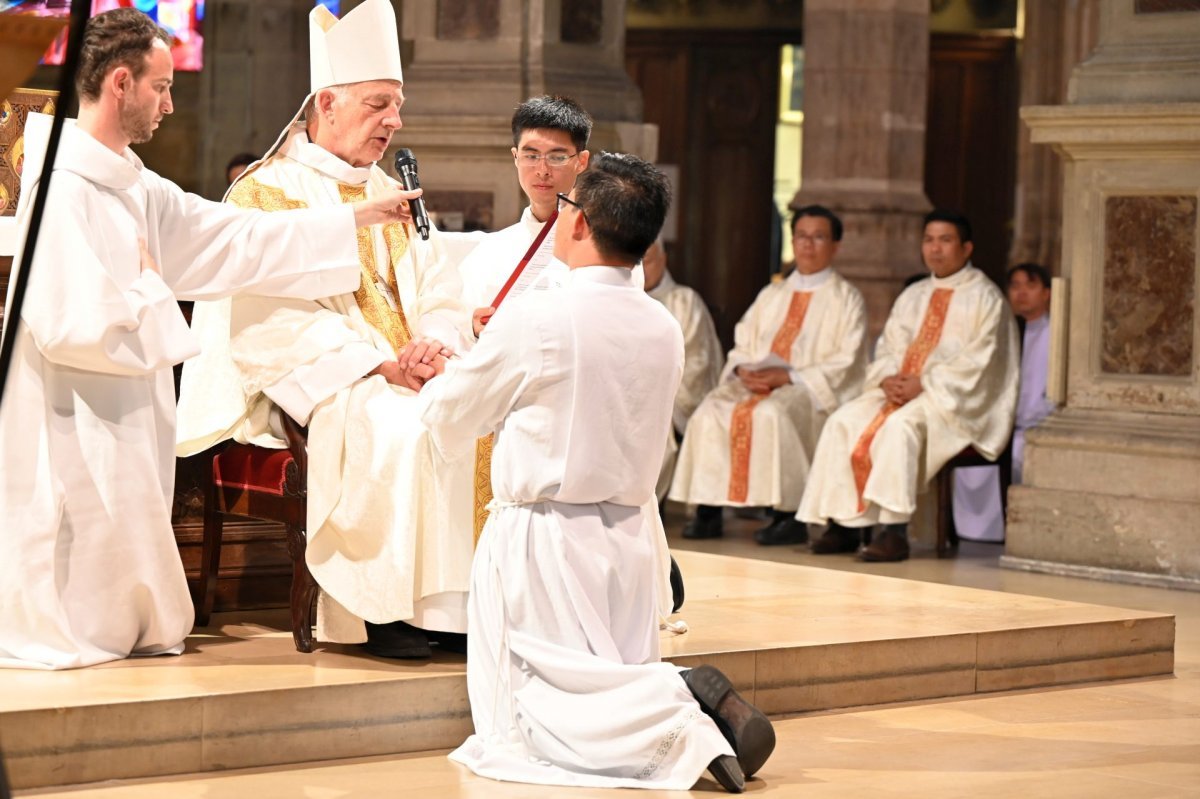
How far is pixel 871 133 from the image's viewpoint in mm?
12320

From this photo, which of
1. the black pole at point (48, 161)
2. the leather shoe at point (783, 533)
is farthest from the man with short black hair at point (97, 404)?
the leather shoe at point (783, 533)

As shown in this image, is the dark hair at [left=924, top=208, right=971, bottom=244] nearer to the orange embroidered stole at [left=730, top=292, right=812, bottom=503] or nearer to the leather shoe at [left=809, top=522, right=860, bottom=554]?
the orange embroidered stole at [left=730, top=292, right=812, bottom=503]

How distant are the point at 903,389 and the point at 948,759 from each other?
4.60 metres

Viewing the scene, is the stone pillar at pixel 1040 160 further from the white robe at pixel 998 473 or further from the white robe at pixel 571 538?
the white robe at pixel 571 538

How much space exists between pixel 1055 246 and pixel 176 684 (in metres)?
11.0

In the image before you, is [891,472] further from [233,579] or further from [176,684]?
[176,684]

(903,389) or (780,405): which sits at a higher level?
(903,389)

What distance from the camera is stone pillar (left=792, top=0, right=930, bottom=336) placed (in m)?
12.2

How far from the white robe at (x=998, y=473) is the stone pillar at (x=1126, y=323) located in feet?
4.22

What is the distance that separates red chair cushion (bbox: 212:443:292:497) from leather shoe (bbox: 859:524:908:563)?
4164 millimetres

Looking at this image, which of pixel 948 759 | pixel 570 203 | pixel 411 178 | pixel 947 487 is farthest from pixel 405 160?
pixel 947 487

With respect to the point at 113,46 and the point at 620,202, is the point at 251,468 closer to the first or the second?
the point at 113,46

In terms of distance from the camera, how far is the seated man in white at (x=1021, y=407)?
33.1ft

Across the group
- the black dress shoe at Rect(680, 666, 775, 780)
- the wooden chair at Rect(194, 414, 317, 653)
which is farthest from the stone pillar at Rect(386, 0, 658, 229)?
the black dress shoe at Rect(680, 666, 775, 780)
